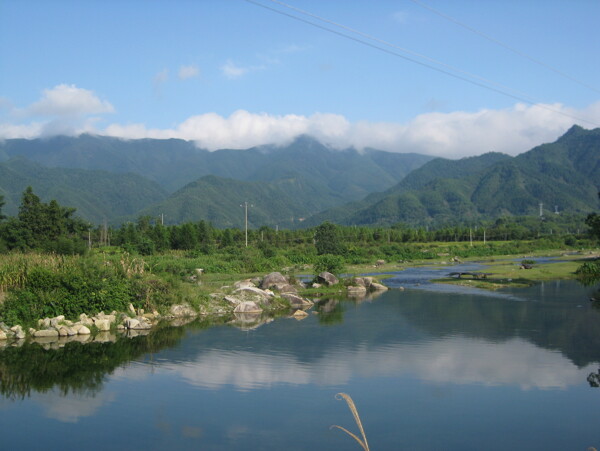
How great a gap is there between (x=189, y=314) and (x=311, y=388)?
10464mm

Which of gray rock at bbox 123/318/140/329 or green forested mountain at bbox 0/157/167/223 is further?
green forested mountain at bbox 0/157/167/223

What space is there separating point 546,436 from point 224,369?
8.23m

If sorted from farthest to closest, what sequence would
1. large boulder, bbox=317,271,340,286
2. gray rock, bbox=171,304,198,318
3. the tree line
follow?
the tree line < large boulder, bbox=317,271,340,286 < gray rock, bbox=171,304,198,318

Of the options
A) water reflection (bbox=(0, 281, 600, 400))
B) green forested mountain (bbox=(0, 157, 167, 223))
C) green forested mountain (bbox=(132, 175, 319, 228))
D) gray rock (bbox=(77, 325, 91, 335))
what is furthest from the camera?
green forested mountain (bbox=(132, 175, 319, 228))

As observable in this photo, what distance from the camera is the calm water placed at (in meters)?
10.8

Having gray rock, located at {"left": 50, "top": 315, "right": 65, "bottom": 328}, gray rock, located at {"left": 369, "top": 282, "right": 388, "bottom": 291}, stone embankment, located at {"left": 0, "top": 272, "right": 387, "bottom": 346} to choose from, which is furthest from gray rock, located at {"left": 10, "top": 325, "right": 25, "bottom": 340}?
gray rock, located at {"left": 369, "top": 282, "right": 388, "bottom": 291}

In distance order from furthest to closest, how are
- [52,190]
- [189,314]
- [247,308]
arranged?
1. [52,190]
2. [247,308]
3. [189,314]

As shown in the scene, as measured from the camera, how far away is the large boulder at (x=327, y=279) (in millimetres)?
32312

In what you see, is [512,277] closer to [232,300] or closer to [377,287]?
[377,287]

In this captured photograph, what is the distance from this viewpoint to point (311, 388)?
44.7 ft

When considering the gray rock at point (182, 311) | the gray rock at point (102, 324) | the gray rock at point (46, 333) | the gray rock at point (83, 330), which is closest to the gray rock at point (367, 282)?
the gray rock at point (182, 311)

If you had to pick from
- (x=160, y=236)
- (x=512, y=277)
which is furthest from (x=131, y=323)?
(x=160, y=236)

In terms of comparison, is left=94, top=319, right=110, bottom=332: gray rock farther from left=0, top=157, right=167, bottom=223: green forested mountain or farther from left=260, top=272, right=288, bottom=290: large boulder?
left=0, top=157, right=167, bottom=223: green forested mountain

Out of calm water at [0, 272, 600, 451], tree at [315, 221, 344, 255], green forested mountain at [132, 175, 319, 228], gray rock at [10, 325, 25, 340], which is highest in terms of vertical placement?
green forested mountain at [132, 175, 319, 228]
